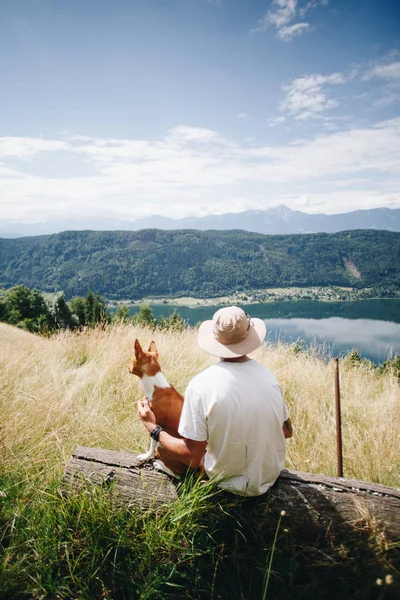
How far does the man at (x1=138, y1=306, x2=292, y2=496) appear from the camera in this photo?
1.81m

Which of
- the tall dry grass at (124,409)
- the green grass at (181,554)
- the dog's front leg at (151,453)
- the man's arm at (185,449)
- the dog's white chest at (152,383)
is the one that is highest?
the dog's white chest at (152,383)

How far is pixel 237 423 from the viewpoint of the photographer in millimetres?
1806

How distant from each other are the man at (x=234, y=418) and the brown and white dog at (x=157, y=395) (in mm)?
357

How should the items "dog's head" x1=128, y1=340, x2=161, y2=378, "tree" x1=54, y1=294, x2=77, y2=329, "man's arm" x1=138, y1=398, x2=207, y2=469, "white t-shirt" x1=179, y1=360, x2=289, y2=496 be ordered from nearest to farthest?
"white t-shirt" x1=179, y1=360, x2=289, y2=496
"man's arm" x1=138, y1=398, x2=207, y2=469
"dog's head" x1=128, y1=340, x2=161, y2=378
"tree" x1=54, y1=294, x2=77, y2=329

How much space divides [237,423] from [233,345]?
Answer: 1.46 feet

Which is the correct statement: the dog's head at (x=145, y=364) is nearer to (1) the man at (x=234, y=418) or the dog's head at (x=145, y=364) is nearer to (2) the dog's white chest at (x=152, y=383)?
(2) the dog's white chest at (x=152, y=383)

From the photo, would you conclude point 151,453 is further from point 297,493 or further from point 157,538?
point 297,493

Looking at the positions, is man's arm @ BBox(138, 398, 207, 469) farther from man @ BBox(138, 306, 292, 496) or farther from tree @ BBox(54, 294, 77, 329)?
tree @ BBox(54, 294, 77, 329)

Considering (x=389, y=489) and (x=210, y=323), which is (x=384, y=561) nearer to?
(x=389, y=489)

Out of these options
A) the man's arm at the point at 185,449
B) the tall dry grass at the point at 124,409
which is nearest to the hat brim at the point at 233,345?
the man's arm at the point at 185,449

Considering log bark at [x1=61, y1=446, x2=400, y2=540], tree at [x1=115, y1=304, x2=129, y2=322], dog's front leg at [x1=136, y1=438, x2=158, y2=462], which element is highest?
dog's front leg at [x1=136, y1=438, x2=158, y2=462]

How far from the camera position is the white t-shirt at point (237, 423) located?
1.81 metres

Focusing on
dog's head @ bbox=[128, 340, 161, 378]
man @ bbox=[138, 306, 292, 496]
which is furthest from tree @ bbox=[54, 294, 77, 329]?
man @ bbox=[138, 306, 292, 496]

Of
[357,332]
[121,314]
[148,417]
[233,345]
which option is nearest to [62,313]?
[121,314]
